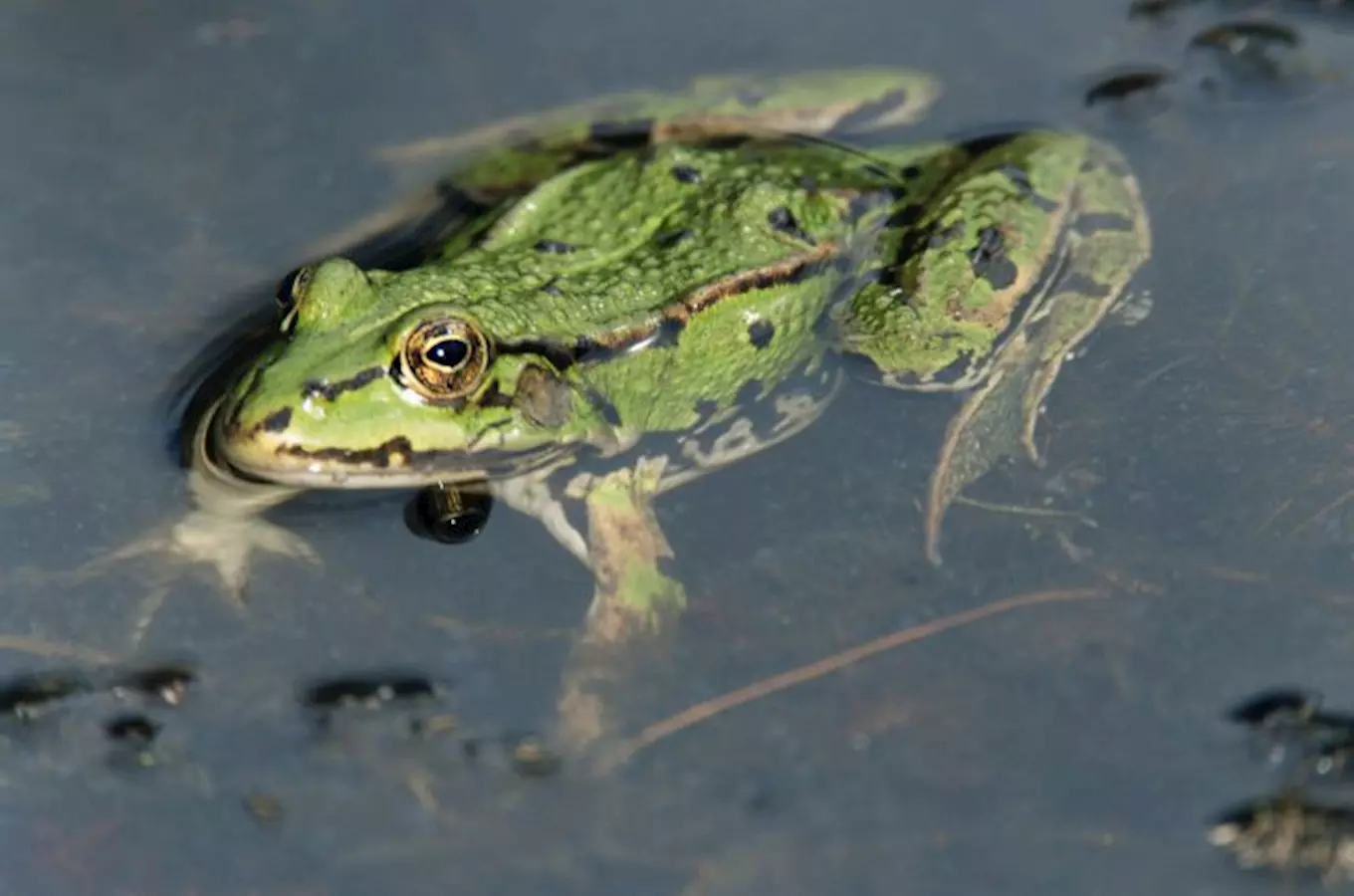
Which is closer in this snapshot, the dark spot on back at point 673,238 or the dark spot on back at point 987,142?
the dark spot on back at point 673,238

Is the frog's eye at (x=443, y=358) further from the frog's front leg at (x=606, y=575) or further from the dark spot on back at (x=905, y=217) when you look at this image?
the dark spot on back at (x=905, y=217)

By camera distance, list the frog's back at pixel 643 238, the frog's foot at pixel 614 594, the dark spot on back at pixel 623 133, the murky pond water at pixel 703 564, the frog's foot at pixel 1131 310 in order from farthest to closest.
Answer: the dark spot on back at pixel 623 133, the frog's foot at pixel 1131 310, the frog's back at pixel 643 238, the frog's foot at pixel 614 594, the murky pond water at pixel 703 564

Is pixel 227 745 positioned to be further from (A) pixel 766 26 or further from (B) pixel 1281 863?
(A) pixel 766 26

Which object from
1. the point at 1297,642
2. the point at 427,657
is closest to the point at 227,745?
the point at 427,657

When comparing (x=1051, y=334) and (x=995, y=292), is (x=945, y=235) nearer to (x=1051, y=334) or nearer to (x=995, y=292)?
(x=995, y=292)

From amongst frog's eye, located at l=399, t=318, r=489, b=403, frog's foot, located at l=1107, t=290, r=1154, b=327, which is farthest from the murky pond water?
frog's eye, located at l=399, t=318, r=489, b=403

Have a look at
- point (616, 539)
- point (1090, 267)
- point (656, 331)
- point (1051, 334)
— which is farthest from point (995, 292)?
point (616, 539)

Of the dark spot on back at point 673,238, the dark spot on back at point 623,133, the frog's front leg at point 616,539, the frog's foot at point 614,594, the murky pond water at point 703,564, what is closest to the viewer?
the murky pond water at point 703,564

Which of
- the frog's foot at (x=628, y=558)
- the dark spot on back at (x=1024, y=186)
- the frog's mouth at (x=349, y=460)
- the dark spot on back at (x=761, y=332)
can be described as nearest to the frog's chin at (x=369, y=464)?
the frog's mouth at (x=349, y=460)
